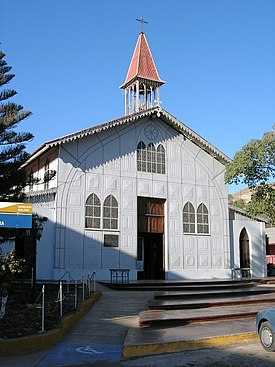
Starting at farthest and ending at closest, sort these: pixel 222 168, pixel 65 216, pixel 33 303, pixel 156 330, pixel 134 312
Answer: pixel 222 168 → pixel 65 216 → pixel 134 312 → pixel 33 303 → pixel 156 330

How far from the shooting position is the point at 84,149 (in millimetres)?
21000

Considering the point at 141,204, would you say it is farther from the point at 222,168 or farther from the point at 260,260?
the point at 260,260

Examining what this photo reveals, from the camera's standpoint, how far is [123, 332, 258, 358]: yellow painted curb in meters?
7.87

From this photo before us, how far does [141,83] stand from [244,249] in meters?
11.3

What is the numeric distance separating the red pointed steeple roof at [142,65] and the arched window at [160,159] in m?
5.46

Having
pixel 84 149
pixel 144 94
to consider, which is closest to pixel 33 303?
pixel 84 149

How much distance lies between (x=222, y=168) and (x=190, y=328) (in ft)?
52.8

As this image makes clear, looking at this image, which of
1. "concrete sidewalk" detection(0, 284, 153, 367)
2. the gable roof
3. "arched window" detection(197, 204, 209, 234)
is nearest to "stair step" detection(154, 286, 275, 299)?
"concrete sidewalk" detection(0, 284, 153, 367)

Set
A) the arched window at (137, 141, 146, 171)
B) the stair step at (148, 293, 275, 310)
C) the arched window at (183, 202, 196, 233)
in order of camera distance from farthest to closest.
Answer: the arched window at (183, 202, 196, 233), the arched window at (137, 141, 146, 171), the stair step at (148, 293, 275, 310)

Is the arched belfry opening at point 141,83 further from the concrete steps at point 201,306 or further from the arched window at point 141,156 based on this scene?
the concrete steps at point 201,306

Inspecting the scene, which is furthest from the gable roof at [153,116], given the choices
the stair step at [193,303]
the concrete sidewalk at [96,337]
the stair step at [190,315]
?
the stair step at [190,315]

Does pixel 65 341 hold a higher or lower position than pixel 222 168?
lower

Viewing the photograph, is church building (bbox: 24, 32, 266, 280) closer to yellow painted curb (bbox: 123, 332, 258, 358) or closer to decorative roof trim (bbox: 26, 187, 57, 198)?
decorative roof trim (bbox: 26, 187, 57, 198)

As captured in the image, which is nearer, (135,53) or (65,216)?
(65,216)
